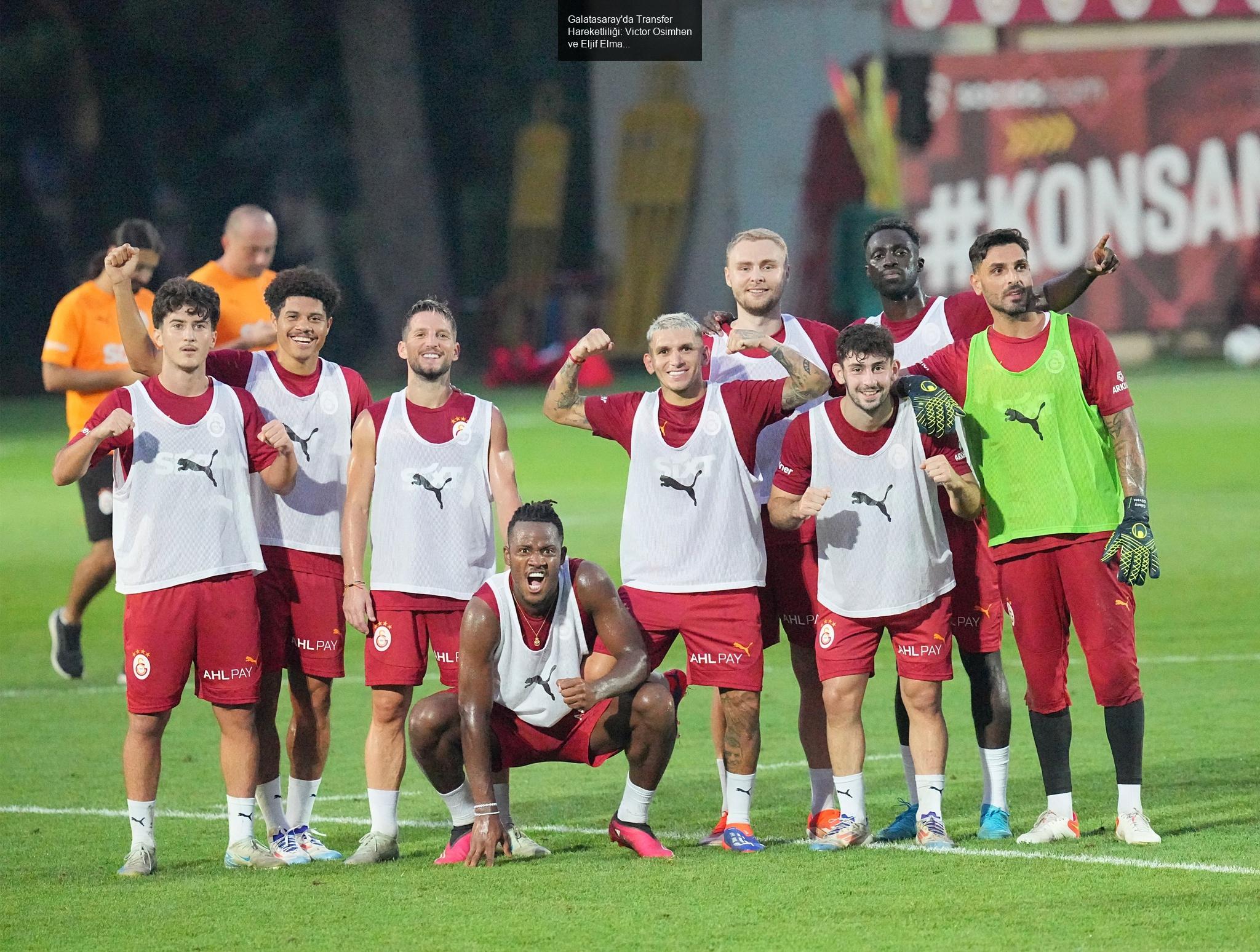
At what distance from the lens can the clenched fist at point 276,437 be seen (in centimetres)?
662

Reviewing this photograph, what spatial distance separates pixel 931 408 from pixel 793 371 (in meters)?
0.48

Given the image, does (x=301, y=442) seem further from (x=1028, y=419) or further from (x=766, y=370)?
(x=1028, y=419)

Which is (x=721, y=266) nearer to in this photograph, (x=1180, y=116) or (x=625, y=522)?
(x=1180, y=116)

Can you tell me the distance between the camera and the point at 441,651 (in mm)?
6848

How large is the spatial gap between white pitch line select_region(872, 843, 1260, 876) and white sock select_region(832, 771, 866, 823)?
0.15 meters

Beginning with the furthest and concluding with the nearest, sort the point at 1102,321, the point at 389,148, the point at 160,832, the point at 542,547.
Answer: the point at 389,148, the point at 1102,321, the point at 160,832, the point at 542,547

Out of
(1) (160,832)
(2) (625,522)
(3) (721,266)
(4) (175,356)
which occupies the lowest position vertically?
(1) (160,832)

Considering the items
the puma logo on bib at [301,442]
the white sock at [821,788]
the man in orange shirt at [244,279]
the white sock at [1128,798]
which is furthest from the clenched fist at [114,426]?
the white sock at [1128,798]

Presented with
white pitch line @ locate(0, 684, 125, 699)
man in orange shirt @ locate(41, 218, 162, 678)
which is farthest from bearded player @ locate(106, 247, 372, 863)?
white pitch line @ locate(0, 684, 125, 699)

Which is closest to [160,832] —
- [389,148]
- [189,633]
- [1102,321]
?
[189,633]

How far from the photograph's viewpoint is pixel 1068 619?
6.77 m

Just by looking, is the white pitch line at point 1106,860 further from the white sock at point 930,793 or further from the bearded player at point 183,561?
the bearded player at point 183,561

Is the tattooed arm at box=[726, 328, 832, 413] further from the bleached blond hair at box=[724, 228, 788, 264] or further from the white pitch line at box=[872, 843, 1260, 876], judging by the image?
the white pitch line at box=[872, 843, 1260, 876]

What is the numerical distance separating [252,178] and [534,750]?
31.6m
